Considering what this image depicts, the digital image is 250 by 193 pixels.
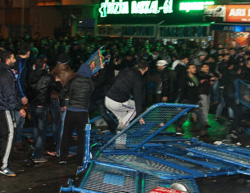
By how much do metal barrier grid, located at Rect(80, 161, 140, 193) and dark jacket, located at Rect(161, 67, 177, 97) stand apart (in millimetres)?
4409

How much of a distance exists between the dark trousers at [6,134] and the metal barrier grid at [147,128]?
1.40m

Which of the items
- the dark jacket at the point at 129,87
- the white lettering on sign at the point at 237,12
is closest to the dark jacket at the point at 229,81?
the dark jacket at the point at 129,87

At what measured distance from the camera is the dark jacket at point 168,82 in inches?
425

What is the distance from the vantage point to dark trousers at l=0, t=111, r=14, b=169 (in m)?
6.96

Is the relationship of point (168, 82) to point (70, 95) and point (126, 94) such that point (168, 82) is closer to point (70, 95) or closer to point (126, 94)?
point (126, 94)

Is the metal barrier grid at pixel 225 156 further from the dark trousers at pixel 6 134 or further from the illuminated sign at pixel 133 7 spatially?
the illuminated sign at pixel 133 7

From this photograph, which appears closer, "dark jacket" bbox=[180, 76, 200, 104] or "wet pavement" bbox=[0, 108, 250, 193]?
"wet pavement" bbox=[0, 108, 250, 193]

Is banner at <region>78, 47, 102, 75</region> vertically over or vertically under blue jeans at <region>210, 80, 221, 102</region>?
over

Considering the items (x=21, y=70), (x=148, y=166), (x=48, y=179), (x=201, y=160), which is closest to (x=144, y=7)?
(x=21, y=70)

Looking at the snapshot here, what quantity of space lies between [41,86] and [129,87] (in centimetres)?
152

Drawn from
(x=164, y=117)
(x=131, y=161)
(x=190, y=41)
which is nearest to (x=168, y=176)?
(x=131, y=161)

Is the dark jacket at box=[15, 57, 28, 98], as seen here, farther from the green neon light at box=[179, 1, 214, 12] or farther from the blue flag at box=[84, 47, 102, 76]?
the green neon light at box=[179, 1, 214, 12]

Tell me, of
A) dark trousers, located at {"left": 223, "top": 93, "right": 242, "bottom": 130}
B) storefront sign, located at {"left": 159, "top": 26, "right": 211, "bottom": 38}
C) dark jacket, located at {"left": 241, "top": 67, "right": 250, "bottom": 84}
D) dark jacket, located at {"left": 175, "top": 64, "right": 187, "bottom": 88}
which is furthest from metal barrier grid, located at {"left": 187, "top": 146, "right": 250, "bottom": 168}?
storefront sign, located at {"left": 159, "top": 26, "right": 211, "bottom": 38}

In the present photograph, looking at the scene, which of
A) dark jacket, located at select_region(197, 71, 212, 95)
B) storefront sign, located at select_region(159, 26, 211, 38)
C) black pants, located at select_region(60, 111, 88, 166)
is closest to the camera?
black pants, located at select_region(60, 111, 88, 166)
